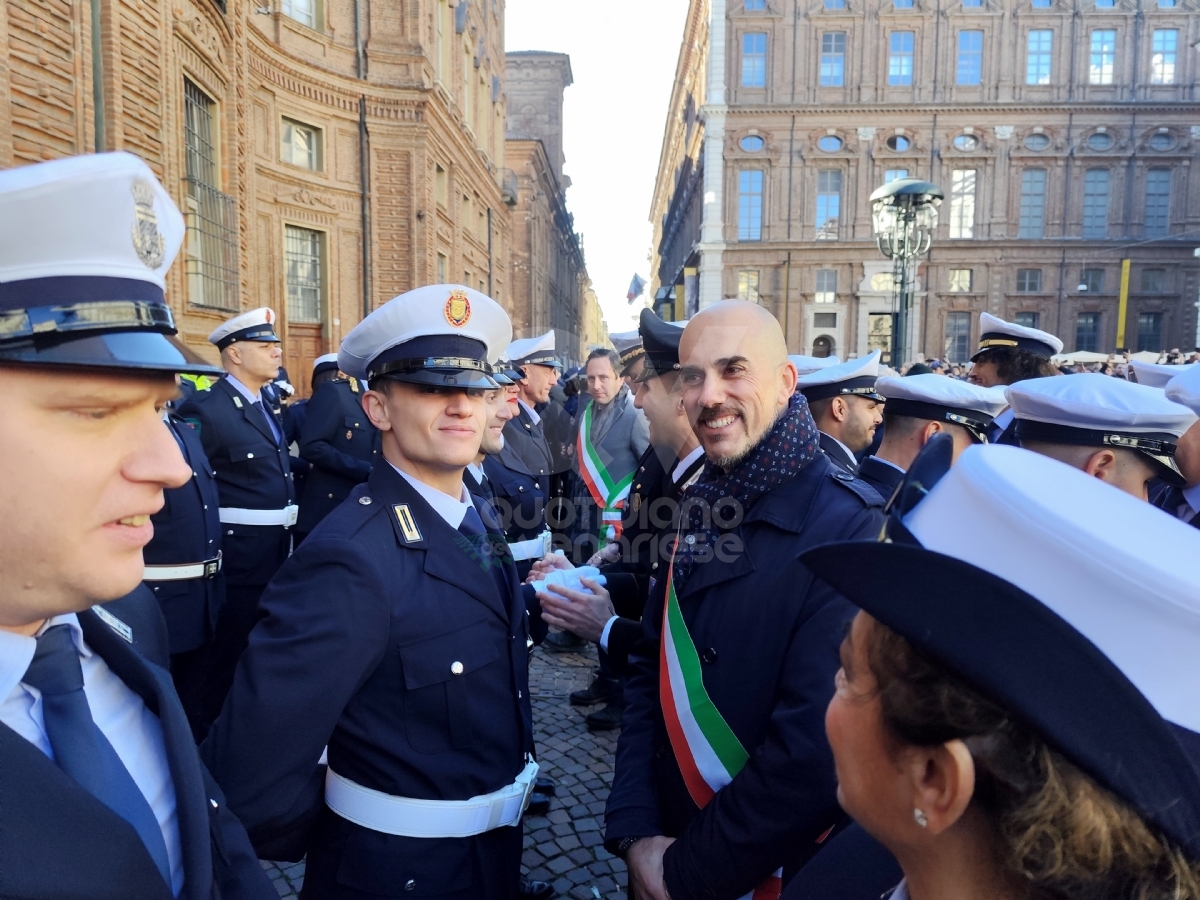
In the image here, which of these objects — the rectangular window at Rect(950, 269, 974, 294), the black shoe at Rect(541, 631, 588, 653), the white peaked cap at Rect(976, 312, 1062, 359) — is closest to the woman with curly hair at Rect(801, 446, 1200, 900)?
the white peaked cap at Rect(976, 312, 1062, 359)

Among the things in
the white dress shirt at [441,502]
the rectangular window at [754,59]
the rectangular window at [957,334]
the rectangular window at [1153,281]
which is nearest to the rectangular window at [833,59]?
the rectangular window at [754,59]

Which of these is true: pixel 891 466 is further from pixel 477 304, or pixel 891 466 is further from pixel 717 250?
pixel 717 250

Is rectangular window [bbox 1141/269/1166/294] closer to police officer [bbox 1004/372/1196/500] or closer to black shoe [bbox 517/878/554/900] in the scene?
police officer [bbox 1004/372/1196/500]

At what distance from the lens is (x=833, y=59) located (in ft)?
122

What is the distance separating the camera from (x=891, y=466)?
10.5ft

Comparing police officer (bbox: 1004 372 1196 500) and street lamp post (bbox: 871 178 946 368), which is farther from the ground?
street lamp post (bbox: 871 178 946 368)

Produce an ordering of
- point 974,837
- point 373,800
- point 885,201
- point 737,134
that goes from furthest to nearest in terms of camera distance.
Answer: point 737,134, point 885,201, point 373,800, point 974,837

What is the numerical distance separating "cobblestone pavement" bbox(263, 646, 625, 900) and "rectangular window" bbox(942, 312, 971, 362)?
37.2 metres

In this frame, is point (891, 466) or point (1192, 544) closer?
point (1192, 544)

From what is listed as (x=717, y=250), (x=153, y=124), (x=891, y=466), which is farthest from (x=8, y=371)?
(x=717, y=250)

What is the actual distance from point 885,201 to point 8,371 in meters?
10.8

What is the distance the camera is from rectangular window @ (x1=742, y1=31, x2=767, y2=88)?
37.3m

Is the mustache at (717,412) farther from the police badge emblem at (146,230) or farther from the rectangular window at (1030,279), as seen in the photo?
the rectangular window at (1030,279)

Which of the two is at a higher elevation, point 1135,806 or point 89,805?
point 1135,806
